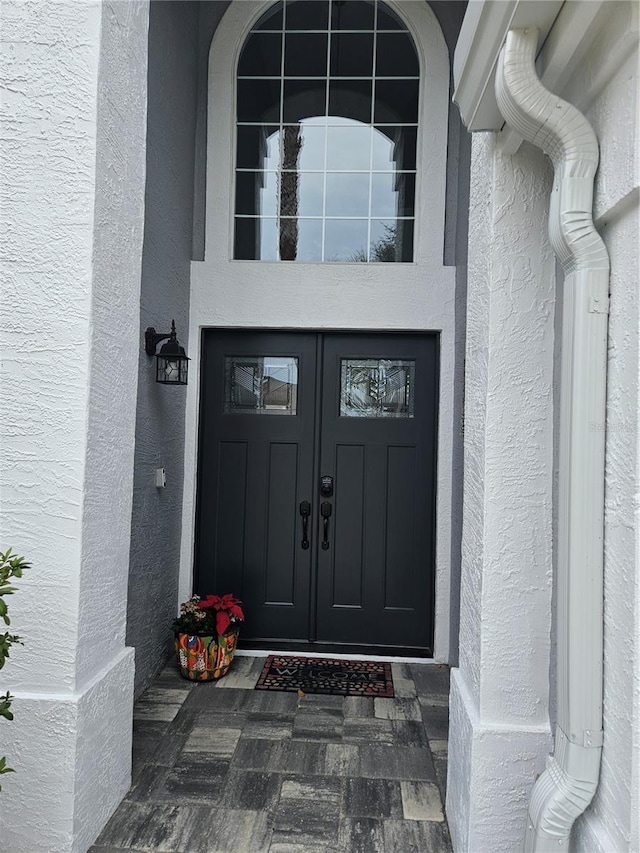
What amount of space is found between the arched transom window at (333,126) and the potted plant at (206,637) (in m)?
2.08

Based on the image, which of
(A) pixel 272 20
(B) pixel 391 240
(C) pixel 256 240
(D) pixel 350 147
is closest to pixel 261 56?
(A) pixel 272 20

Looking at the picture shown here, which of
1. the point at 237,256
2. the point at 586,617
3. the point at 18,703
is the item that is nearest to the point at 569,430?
the point at 586,617

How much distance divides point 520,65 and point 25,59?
4.94 feet

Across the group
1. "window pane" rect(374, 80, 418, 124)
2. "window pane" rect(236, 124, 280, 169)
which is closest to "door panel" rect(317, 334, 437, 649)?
"window pane" rect(236, 124, 280, 169)

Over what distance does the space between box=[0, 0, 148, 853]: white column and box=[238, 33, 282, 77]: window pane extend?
6.83 ft

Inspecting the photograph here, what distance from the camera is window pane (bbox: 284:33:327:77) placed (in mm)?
3902

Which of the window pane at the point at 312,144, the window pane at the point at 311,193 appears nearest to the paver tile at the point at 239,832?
the window pane at the point at 311,193

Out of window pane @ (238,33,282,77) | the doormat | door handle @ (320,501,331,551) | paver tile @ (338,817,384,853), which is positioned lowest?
paver tile @ (338,817,384,853)

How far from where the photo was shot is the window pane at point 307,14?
12.8ft

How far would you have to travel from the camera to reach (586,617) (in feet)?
4.61

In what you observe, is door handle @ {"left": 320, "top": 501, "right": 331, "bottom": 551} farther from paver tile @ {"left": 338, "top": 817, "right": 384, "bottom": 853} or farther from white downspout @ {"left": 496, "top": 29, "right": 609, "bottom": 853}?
white downspout @ {"left": 496, "top": 29, "right": 609, "bottom": 853}

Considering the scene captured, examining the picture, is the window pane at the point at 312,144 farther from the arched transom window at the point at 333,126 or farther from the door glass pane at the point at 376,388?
the door glass pane at the point at 376,388

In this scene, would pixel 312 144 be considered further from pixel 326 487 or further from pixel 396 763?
pixel 396 763

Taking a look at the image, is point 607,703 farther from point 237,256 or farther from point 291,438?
point 237,256
